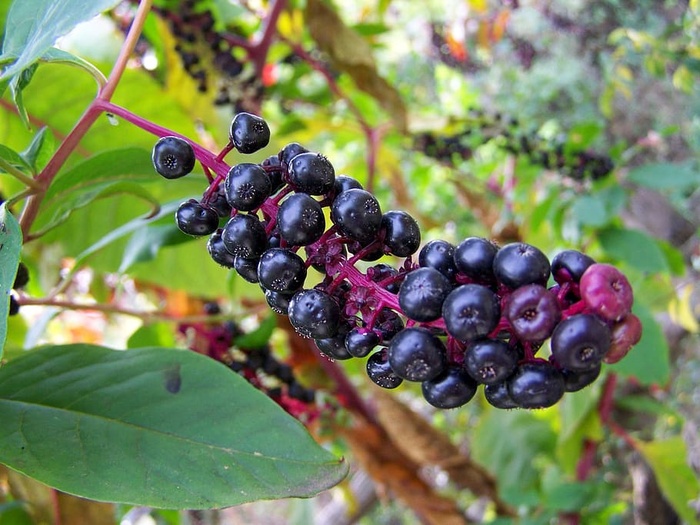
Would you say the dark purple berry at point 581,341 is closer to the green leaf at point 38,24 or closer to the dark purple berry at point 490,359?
the dark purple berry at point 490,359

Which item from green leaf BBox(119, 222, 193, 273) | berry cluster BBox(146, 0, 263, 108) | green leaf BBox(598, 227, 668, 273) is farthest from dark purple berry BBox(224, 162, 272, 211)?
green leaf BBox(598, 227, 668, 273)

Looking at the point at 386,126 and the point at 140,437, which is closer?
the point at 140,437

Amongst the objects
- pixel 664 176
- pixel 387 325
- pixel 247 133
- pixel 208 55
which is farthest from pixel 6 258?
pixel 664 176

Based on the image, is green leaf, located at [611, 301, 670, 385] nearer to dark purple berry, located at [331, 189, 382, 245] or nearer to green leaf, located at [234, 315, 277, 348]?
green leaf, located at [234, 315, 277, 348]

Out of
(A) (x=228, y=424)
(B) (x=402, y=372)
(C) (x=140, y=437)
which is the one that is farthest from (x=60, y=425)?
(B) (x=402, y=372)

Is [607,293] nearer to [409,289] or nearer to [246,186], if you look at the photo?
[409,289]

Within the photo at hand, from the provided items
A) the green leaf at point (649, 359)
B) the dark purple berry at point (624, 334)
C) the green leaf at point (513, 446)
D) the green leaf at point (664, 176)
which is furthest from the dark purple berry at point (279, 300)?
the green leaf at point (513, 446)

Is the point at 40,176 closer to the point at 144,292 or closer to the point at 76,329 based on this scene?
the point at 144,292

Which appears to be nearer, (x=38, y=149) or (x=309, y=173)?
(x=309, y=173)
